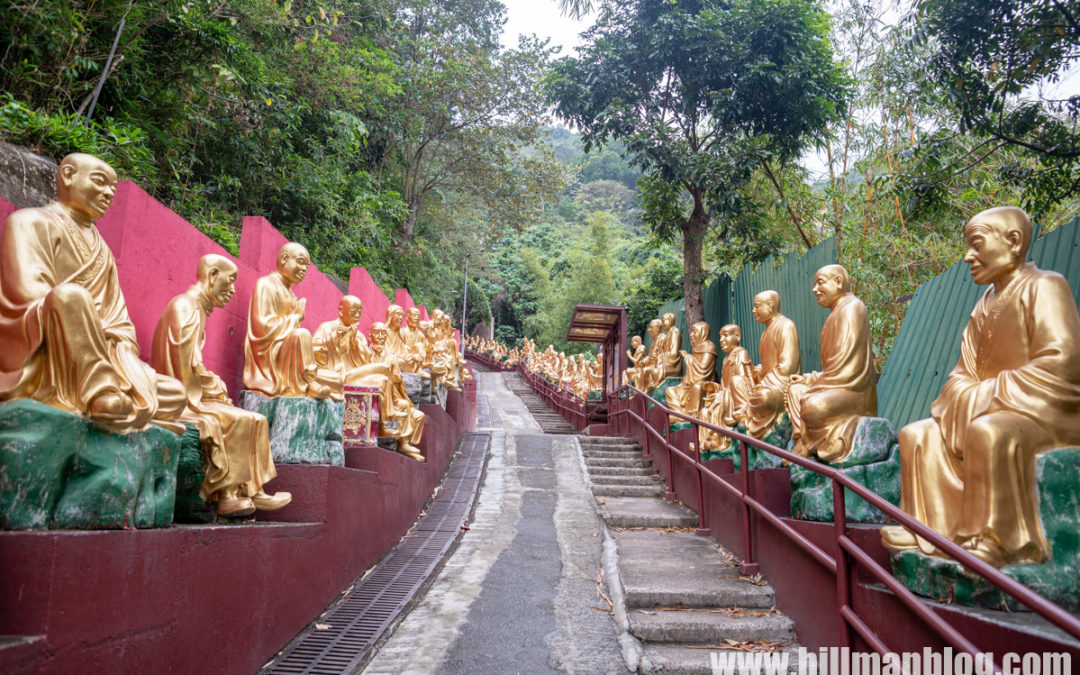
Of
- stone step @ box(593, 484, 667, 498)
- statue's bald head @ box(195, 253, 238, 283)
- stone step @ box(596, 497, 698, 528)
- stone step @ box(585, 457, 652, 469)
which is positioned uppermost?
statue's bald head @ box(195, 253, 238, 283)

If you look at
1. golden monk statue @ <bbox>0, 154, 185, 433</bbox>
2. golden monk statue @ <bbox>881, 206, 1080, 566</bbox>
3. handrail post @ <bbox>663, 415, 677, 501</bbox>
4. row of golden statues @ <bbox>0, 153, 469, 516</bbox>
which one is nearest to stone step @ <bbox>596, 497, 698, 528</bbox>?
handrail post @ <bbox>663, 415, 677, 501</bbox>

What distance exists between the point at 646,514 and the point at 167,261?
16.8 ft

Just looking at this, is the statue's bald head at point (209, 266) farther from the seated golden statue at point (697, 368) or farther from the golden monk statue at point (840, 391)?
the seated golden statue at point (697, 368)

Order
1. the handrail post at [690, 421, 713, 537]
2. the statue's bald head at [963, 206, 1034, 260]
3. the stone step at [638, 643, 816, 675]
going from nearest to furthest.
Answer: the statue's bald head at [963, 206, 1034, 260] → the stone step at [638, 643, 816, 675] → the handrail post at [690, 421, 713, 537]

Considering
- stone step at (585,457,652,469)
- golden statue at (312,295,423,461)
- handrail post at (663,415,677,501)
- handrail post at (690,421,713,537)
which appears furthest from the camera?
stone step at (585,457,652,469)

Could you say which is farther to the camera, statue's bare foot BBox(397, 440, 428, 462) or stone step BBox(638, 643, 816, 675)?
statue's bare foot BBox(397, 440, 428, 462)

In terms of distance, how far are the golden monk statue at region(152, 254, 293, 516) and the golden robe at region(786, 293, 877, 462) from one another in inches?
141

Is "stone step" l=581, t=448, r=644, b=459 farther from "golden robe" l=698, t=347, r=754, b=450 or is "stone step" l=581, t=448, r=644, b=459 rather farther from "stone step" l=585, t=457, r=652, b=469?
"golden robe" l=698, t=347, r=754, b=450

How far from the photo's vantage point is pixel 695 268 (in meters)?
12.6

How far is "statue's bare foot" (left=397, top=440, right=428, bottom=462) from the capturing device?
7.34 metres

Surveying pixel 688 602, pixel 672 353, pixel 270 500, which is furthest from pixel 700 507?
pixel 672 353

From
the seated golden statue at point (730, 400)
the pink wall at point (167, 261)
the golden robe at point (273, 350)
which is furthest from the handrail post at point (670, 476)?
the pink wall at point (167, 261)

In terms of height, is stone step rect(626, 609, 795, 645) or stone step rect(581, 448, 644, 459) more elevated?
stone step rect(581, 448, 644, 459)

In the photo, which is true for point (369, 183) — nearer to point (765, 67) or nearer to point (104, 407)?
point (765, 67)
